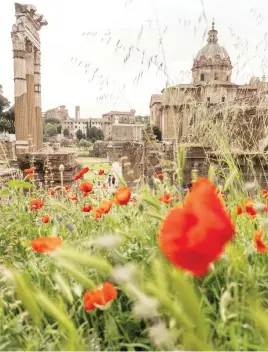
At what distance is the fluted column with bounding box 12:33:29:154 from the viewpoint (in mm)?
12797

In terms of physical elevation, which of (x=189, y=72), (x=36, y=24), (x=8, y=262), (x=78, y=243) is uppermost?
(x=36, y=24)

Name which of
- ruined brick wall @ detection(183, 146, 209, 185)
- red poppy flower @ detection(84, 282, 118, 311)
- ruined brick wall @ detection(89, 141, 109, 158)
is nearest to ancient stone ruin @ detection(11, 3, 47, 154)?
ruined brick wall @ detection(183, 146, 209, 185)

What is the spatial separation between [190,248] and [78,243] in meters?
1.39

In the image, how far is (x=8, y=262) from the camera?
6.81 ft

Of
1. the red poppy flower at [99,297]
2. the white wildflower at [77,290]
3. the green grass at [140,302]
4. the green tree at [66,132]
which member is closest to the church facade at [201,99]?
the green grass at [140,302]

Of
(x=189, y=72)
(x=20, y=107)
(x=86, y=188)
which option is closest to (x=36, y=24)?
(x=20, y=107)

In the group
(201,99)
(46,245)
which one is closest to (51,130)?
(201,99)

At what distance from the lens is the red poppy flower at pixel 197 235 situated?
1.86 ft

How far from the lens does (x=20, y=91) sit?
13.0m

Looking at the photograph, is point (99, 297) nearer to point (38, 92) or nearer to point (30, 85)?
point (30, 85)

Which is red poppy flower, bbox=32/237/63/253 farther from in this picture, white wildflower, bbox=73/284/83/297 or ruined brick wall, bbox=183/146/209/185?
ruined brick wall, bbox=183/146/209/185

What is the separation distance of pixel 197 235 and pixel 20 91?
13296mm

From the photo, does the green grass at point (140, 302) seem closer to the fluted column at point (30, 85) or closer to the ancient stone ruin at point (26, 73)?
the ancient stone ruin at point (26, 73)

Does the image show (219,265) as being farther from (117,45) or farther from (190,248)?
(117,45)
